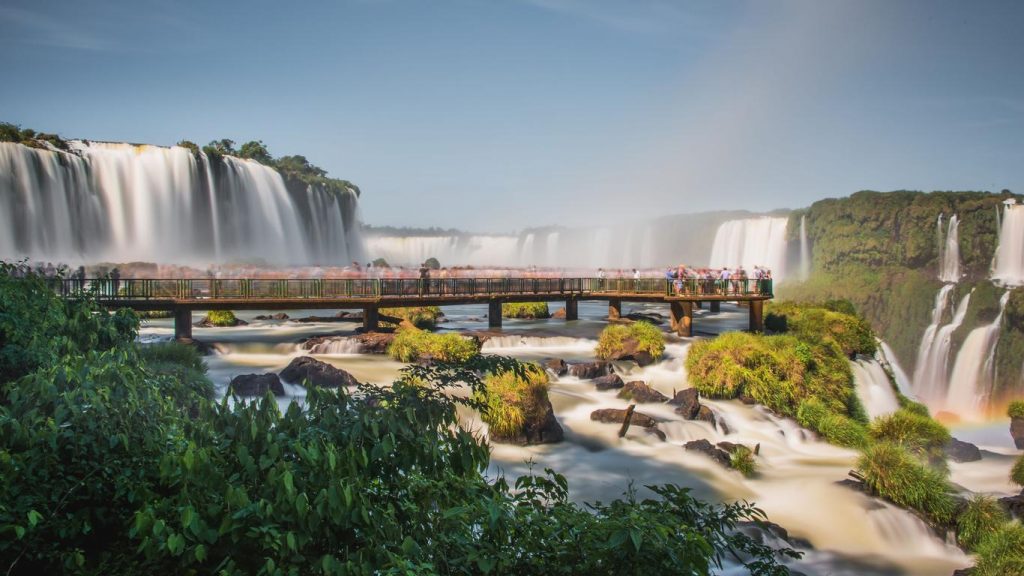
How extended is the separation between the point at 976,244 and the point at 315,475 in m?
62.7

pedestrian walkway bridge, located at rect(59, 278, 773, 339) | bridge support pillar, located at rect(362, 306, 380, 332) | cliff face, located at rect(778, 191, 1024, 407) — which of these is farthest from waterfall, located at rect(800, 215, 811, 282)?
bridge support pillar, located at rect(362, 306, 380, 332)

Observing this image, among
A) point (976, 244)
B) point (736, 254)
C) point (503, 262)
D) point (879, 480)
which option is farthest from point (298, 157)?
point (879, 480)

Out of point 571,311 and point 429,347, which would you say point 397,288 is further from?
point 571,311

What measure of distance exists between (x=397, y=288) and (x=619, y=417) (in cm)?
1505

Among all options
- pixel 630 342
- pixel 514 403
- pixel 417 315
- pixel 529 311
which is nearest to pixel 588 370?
pixel 630 342

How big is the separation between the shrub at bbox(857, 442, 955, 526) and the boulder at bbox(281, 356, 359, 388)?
12838mm

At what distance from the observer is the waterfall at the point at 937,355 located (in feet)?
131

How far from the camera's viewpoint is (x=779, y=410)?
19.2 m

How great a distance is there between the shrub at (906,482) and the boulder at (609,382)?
7.58 metres

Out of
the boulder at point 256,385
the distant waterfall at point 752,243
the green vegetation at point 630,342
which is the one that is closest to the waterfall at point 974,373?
the distant waterfall at point 752,243

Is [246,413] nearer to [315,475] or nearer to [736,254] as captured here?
[315,475]

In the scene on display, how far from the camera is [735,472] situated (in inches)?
574

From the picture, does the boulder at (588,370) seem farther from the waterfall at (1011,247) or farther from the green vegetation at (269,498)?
the waterfall at (1011,247)

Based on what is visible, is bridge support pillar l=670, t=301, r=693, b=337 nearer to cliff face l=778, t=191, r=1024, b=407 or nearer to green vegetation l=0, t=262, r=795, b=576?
cliff face l=778, t=191, r=1024, b=407
